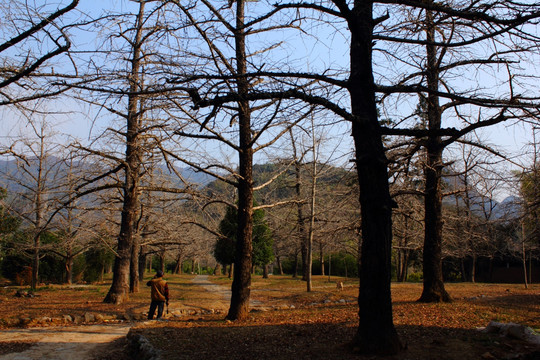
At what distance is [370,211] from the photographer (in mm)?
5012

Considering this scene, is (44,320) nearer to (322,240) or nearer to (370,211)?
(370,211)

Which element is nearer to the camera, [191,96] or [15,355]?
[191,96]

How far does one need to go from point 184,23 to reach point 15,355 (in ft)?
22.5

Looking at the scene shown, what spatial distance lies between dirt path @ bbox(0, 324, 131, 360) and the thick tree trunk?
17.6ft

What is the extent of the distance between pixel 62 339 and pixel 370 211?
7.47 m

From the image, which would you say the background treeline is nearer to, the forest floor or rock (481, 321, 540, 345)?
the forest floor

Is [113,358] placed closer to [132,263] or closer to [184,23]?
[184,23]

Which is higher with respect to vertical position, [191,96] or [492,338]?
[191,96]

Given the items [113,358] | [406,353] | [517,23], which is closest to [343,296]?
[113,358]

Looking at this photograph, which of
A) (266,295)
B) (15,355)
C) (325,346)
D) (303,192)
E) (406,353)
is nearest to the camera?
(406,353)

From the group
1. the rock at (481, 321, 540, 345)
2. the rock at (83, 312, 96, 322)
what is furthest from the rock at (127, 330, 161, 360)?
the rock at (481, 321, 540, 345)

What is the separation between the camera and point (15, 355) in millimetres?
7172

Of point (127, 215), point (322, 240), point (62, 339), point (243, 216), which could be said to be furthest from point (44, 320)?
point (322, 240)

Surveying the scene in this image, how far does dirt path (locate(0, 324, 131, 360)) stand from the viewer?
7324 mm
